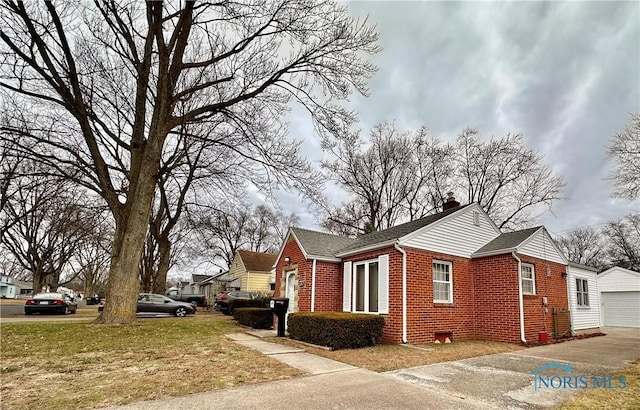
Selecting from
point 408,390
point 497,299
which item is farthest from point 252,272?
point 408,390

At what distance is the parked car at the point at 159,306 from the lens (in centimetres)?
2020

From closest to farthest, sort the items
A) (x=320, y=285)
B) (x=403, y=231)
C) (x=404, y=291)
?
(x=404, y=291) < (x=403, y=231) < (x=320, y=285)

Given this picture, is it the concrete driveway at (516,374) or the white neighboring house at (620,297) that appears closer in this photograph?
the concrete driveway at (516,374)

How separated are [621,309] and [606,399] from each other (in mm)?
23535

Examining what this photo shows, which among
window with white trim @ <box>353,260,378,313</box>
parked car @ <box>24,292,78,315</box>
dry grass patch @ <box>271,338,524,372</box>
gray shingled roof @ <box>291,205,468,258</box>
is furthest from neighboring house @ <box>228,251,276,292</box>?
dry grass patch @ <box>271,338,524,372</box>

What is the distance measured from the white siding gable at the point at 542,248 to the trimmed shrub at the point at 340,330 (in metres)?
5.58

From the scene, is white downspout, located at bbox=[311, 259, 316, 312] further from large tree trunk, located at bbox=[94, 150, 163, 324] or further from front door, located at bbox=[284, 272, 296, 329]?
large tree trunk, located at bbox=[94, 150, 163, 324]

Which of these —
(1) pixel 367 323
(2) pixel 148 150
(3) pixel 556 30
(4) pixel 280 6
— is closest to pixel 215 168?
(2) pixel 148 150

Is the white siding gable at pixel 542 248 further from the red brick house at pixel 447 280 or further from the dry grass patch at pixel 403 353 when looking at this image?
the dry grass patch at pixel 403 353

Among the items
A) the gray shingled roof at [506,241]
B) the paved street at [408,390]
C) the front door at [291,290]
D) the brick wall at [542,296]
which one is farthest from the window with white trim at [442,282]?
the front door at [291,290]

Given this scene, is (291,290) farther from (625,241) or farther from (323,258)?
(625,241)

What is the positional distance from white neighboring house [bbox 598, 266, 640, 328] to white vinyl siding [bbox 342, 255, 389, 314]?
1859 cm

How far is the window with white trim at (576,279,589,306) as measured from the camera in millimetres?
14439

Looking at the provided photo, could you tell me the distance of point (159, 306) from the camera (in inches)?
813
